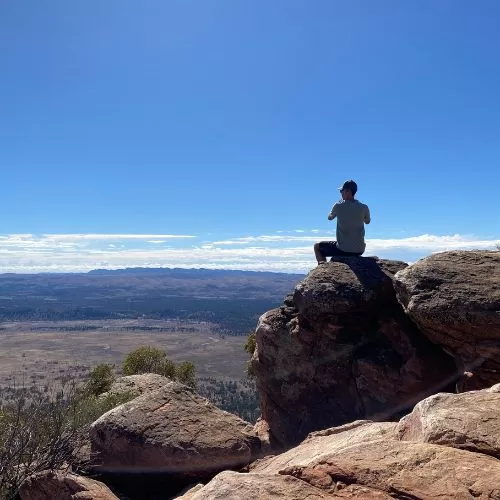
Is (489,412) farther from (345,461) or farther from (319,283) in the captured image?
(319,283)

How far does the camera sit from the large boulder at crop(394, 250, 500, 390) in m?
12.1

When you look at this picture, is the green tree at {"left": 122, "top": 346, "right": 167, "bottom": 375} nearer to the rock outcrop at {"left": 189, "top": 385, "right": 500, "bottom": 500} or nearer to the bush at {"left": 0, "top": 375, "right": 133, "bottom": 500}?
the bush at {"left": 0, "top": 375, "right": 133, "bottom": 500}

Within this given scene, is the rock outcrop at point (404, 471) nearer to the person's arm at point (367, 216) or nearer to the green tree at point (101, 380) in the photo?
the person's arm at point (367, 216)

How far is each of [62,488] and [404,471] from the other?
816 centimetres

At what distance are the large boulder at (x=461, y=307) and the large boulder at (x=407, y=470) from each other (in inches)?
234

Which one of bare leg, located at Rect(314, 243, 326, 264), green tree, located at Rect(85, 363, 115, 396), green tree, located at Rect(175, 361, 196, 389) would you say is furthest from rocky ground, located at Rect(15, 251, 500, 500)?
green tree, located at Rect(175, 361, 196, 389)

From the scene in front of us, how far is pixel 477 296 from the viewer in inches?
488

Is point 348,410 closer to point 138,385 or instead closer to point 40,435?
point 138,385

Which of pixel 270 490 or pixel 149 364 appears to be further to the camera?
pixel 149 364

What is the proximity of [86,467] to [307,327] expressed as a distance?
7.22 meters

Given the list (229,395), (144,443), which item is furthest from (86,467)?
(229,395)

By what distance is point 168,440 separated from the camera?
12.2 meters

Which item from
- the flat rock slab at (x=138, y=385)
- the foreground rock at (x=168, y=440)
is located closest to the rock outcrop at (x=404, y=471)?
the foreground rock at (x=168, y=440)

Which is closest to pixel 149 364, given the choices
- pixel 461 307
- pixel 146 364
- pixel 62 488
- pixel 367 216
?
pixel 146 364
